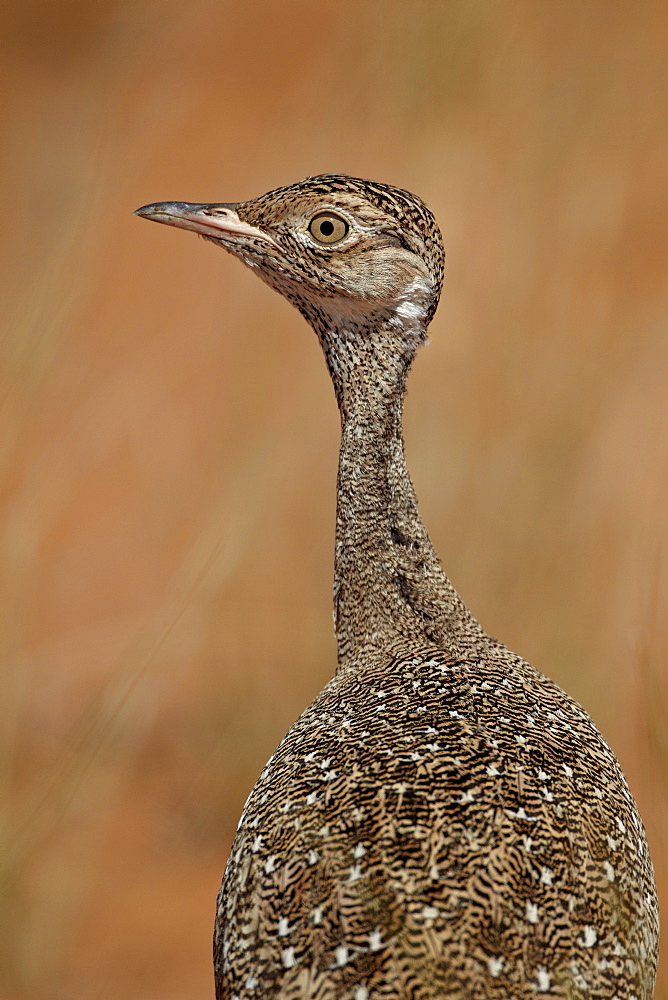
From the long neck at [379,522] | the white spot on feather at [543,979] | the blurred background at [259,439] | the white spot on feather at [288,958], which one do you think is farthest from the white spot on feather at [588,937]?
the long neck at [379,522]

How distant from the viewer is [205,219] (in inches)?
121

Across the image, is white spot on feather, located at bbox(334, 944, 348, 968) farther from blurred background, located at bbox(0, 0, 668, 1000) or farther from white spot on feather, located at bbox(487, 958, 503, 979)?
blurred background, located at bbox(0, 0, 668, 1000)

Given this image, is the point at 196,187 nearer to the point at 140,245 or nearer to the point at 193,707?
the point at 140,245

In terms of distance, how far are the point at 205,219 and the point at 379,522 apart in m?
1.03

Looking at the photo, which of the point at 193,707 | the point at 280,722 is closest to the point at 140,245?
the point at 193,707

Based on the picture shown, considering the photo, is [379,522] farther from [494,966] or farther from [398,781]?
[494,966]

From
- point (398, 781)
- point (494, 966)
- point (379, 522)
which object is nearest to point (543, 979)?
point (494, 966)

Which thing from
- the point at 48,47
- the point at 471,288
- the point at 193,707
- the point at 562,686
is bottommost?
the point at 193,707

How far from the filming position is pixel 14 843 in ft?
6.13

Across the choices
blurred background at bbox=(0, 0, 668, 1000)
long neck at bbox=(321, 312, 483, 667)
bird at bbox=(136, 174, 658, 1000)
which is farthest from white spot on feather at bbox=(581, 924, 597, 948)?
long neck at bbox=(321, 312, 483, 667)

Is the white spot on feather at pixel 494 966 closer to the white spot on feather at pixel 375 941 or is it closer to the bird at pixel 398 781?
the bird at pixel 398 781

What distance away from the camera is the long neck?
3.19m

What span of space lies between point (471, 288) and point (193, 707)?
3249mm

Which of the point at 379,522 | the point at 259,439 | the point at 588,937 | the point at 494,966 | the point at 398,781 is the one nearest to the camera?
the point at 494,966
